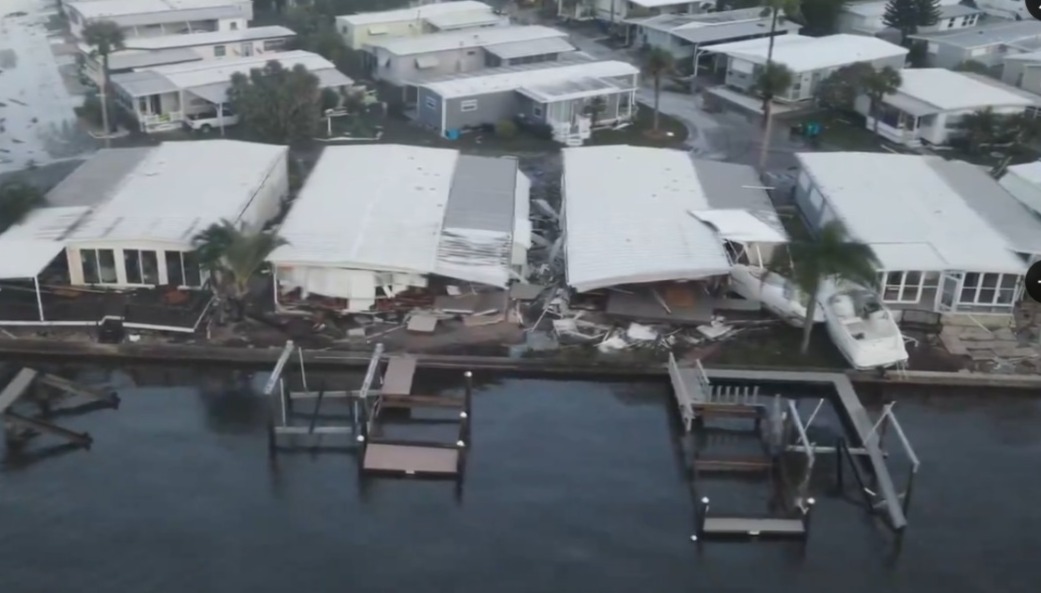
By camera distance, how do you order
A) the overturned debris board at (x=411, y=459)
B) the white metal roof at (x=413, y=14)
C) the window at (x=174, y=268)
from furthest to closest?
the white metal roof at (x=413, y=14)
the window at (x=174, y=268)
the overturned debris board at (x=411, y=459)

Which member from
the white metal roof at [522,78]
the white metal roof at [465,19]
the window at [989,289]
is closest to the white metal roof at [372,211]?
the white metal roof at [522,78]

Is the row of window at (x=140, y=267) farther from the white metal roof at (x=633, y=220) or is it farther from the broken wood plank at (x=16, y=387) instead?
the white metal roof at (x=633, y=220)

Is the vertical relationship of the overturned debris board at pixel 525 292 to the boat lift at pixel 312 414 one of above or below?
above

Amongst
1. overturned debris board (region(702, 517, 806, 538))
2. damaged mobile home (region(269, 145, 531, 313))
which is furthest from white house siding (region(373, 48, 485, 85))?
overturned debris board (region(702, 517, 806, 538))

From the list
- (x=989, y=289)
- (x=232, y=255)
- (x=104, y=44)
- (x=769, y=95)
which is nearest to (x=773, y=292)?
(x=989, y=289)

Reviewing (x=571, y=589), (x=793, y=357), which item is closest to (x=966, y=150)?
(x=793, y=357)
